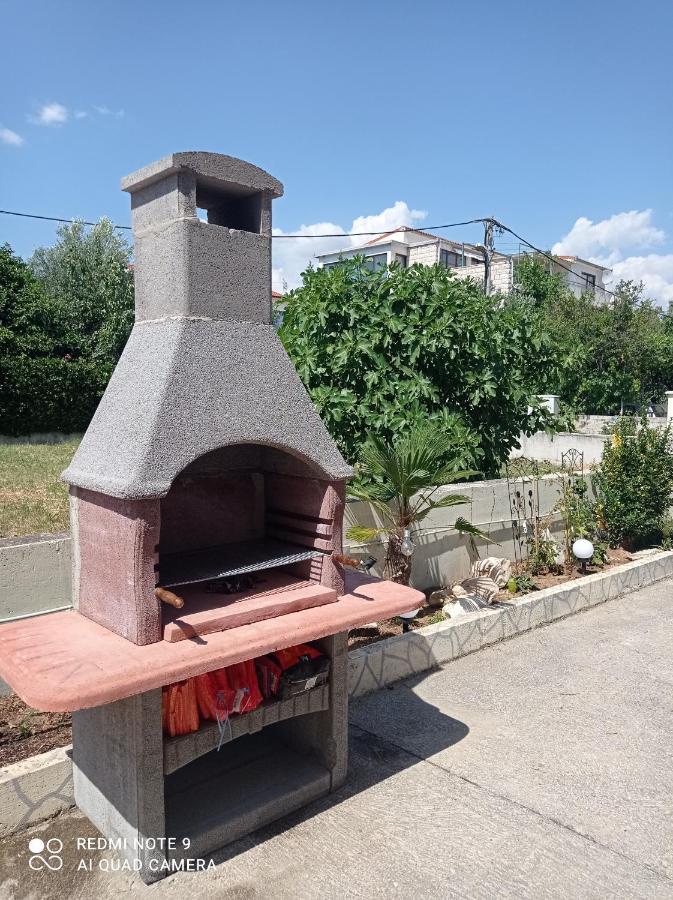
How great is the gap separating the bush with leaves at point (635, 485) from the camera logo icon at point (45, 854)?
8918 mm

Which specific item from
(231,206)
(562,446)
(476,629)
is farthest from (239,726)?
(562,446)

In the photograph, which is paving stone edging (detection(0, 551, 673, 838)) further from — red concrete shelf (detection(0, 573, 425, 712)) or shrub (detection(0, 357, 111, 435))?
shrub (detection(0, 357, 111, 435))

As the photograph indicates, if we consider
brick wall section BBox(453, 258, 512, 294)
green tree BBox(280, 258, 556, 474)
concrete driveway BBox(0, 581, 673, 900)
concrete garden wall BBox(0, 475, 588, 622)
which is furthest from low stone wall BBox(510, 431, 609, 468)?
brick wall section BBox(453, 258, 512, 294)

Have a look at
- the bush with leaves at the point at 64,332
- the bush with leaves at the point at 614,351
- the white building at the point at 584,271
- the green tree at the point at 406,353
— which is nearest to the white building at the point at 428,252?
the white building at the point at 584,271

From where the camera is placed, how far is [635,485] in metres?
10.7

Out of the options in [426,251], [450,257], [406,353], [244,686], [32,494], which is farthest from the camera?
[450,257]

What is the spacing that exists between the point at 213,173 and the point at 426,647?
4.70 meters

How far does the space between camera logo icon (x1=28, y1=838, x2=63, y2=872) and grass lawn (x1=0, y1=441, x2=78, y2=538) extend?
3085 mm

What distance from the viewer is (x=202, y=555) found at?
4.64m

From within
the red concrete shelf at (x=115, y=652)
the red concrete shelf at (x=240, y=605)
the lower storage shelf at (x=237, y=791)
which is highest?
the red concrete shelf at (x=240, y=605)

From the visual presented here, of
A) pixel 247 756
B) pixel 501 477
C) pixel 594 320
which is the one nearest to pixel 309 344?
pixel 501 477

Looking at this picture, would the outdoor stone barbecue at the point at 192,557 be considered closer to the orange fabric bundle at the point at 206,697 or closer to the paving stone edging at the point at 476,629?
the orange fabric bundle at the point at 206,697

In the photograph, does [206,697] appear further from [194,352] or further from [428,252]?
[428,252]

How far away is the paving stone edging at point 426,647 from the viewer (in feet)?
13.9
